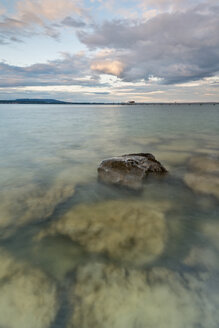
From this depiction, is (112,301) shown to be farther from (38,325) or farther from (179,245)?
(179,245)

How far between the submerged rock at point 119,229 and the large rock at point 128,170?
1.43 metres

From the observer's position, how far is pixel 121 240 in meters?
4.45

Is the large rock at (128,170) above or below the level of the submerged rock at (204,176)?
above

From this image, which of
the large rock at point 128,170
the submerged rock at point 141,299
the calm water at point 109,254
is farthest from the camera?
the large rock at point 128,170

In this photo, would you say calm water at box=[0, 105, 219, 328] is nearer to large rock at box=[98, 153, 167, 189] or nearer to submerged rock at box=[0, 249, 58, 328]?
submerged rock at box=[0, 249, 58, 328]

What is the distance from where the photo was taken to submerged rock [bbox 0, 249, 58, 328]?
2.86 m

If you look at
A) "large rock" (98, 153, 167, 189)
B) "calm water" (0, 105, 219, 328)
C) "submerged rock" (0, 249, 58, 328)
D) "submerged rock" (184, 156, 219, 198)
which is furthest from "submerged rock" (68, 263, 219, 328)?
"submerged rock" (184, 156, 219, 198)

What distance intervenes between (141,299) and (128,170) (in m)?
4.90

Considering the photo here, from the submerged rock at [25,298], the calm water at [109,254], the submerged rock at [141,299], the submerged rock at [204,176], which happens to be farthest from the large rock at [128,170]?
the submerged rock at [25,298]

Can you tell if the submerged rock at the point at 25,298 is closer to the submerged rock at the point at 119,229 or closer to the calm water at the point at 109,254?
the calm water at the point at 109,254

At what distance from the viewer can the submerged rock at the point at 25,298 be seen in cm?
286

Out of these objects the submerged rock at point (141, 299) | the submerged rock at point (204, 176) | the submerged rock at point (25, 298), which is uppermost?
the submerged rock at point (141, 299)

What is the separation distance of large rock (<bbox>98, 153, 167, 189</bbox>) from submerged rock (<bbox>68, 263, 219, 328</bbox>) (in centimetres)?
388

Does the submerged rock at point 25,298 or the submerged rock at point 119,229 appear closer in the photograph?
the submerged rock at point 25,298
